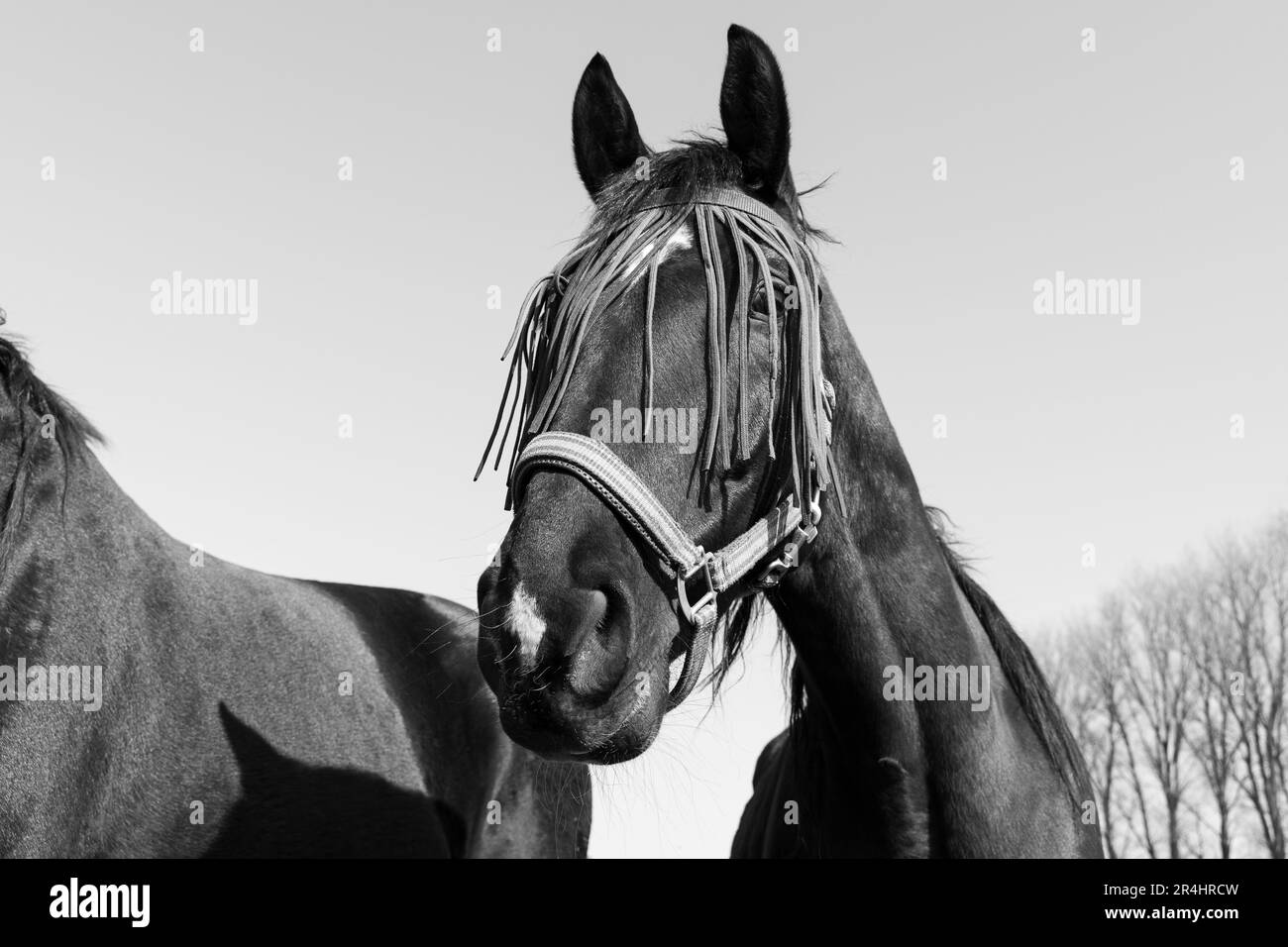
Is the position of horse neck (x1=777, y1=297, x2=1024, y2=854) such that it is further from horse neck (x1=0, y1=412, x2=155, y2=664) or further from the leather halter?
horse neck (x1=0, y1=412, x2=155, y2=664)

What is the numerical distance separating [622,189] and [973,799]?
2148 millimetres

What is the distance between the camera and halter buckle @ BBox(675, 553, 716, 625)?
109 inches

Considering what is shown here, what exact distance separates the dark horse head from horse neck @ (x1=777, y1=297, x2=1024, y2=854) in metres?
0.30

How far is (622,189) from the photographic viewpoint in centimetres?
344

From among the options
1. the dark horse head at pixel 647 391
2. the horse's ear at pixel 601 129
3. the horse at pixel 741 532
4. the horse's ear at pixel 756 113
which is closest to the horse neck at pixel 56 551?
the horse at pixel 741 532

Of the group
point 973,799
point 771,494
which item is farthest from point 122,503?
point 973,799

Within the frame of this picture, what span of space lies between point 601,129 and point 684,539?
5.33 feet

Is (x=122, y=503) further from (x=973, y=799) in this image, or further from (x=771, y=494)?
(x=973, y=799)

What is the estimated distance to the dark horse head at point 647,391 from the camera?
2.50 metres

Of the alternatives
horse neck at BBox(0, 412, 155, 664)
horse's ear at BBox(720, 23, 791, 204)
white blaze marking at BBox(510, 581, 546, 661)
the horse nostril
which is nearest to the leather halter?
the horse nostril

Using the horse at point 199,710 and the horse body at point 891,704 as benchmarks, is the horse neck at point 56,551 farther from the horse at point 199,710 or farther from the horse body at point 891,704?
the horse body at point 891,704
